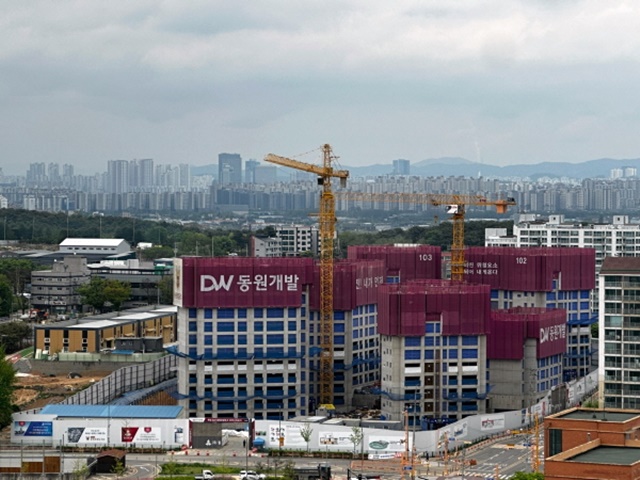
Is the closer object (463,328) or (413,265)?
(463,328)

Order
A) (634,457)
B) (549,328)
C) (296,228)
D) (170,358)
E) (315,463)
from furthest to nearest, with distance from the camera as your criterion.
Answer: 1. (296,228)
2. (170,358)
3. (549,328)
4. (315,463)
5. (634,457)

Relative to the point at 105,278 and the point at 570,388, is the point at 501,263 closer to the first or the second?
the point at 570,388

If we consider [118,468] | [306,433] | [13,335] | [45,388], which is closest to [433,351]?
[306,433]

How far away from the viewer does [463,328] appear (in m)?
53.3

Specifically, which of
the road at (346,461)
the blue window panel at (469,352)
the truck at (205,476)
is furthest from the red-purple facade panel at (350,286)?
the truck at (205,476)

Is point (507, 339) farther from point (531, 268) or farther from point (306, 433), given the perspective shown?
point (306, 433)

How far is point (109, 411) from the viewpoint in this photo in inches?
2029

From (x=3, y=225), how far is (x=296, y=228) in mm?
30441

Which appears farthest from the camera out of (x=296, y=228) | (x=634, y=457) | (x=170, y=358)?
(x=296, y=228)

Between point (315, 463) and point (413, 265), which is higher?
point (413, 265)

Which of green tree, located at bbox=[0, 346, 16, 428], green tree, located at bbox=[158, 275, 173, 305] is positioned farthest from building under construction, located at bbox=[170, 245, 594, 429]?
green tree, located at bbox=[158, 275, 173, 305]

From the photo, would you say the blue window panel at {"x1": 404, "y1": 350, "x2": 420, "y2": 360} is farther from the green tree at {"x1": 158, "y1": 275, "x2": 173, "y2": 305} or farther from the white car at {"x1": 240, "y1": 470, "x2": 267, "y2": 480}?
the green tree at {"x1": 158, "y1": 275, "x2": 173, "y2": 305}

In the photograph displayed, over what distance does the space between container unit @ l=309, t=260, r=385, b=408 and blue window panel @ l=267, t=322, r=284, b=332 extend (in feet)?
7.92

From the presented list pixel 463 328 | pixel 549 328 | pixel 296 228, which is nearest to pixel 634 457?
pixel 463 328
